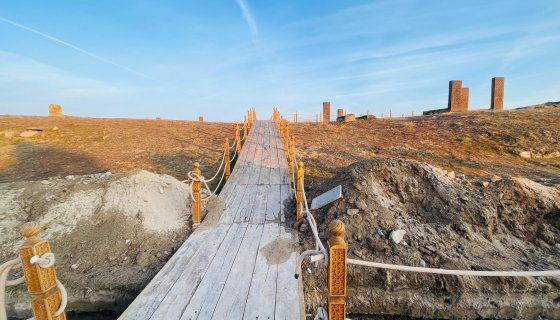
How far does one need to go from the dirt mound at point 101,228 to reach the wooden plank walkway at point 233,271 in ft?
2.66

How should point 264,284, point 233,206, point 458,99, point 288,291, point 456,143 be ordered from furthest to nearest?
point 458,99
point 456,143
point 233,206
point 264,284
point 288,291

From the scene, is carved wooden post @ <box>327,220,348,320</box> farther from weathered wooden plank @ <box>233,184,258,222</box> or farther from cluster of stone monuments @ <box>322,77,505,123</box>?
cluster of stone monuments @ <box>322,77,505,123</box>

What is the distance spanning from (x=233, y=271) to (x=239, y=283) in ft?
1.16

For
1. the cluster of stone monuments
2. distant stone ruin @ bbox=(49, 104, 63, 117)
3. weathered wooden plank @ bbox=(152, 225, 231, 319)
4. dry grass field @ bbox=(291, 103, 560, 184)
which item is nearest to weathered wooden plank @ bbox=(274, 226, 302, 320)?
weathered wooden plank @ bbox=(152, 225, 231, 319)

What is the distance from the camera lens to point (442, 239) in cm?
533

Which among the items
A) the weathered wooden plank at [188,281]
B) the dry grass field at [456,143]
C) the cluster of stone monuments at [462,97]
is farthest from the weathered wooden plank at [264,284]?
the cluster of stone monuments at [462,97]

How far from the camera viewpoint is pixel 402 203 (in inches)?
252

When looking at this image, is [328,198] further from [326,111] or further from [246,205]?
[326,111]

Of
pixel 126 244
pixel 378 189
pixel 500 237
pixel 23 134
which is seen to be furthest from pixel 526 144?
pixel 23 134

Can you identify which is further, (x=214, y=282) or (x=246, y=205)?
(x=246, y=205)

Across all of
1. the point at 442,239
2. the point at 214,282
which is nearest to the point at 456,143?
the point at 442,239

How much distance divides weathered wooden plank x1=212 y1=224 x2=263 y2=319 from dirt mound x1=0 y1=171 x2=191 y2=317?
1.59 meters

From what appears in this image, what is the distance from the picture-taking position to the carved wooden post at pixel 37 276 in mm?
2350

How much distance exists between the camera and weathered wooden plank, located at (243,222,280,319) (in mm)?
3539
